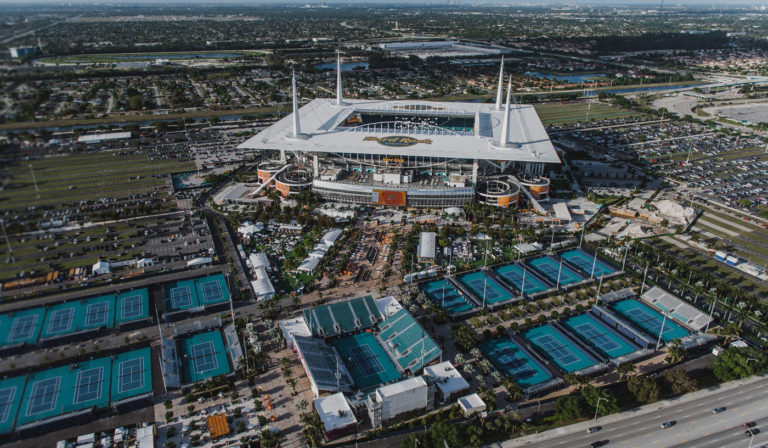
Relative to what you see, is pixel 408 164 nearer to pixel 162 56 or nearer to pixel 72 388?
pixel 72 388

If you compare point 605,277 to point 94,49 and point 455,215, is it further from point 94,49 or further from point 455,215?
point 94,49

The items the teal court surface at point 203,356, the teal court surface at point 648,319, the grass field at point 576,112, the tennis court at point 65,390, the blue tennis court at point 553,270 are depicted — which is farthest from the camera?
the grass field at point 576,112

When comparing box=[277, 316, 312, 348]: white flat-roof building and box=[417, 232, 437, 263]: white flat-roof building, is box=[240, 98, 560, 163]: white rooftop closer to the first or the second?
box=[417, 232, 437, 263]: white flat-roof building

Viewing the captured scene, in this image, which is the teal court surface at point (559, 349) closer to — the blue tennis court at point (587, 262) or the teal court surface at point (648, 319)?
the teal court surface at point (648, 319)

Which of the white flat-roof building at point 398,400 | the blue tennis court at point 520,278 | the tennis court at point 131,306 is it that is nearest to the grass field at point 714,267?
the blue tennis court at point 520,278

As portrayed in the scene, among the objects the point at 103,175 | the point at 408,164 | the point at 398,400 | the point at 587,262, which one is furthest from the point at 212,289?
the point at 103,175

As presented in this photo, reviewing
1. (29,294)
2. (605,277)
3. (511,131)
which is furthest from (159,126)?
(605,277)
